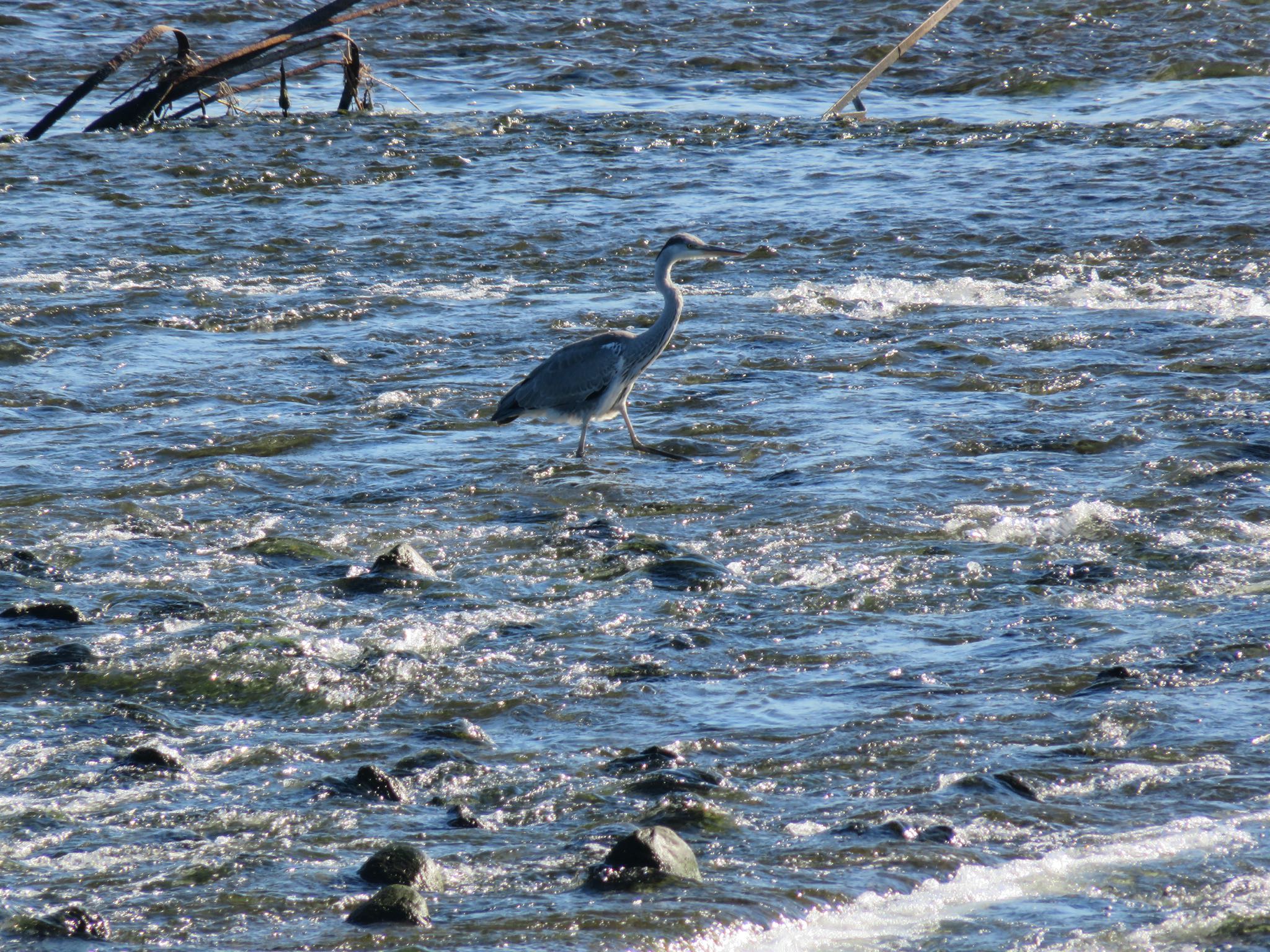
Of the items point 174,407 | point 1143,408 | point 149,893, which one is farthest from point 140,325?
point 149,893

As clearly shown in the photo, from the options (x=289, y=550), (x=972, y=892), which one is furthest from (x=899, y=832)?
(x=289, y=550)

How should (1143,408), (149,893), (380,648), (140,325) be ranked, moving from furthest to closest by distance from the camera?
(140,325) → (1143,408) → (380,648) → (149,893)

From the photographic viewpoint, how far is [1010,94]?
16.7 m

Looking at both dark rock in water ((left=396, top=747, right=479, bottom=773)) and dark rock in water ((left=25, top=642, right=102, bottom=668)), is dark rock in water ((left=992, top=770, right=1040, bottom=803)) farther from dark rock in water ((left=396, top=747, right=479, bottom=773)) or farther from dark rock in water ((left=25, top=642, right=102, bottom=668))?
dark rock in water ((left=25, top=642, right=102, bottom=668))

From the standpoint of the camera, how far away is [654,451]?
28.6 ft

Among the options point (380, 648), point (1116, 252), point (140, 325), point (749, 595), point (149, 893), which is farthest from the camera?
point (1116, 252)

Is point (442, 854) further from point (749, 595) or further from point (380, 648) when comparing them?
point (749, 595)

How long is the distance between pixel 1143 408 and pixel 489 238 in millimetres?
5627

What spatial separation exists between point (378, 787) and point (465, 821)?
1.05ft

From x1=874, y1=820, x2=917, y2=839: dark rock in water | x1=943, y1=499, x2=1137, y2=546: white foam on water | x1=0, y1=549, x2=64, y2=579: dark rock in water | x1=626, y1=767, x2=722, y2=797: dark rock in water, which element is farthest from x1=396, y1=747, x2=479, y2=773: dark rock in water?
x1=943, y1=499, x2=1137, y2=546: white foam on water

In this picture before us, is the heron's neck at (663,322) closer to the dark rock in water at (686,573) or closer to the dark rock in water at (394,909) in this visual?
the dark rock in water at (686,573)

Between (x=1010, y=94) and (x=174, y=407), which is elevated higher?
(x=1010, y=94)

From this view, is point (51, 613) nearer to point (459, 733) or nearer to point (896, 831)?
point (459, 733)

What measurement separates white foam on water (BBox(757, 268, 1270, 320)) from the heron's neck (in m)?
1.49
